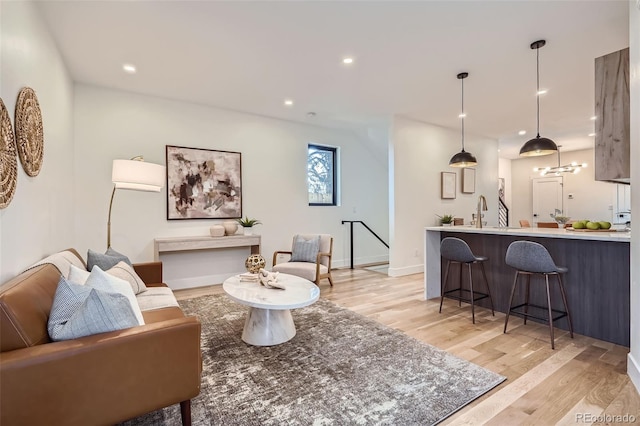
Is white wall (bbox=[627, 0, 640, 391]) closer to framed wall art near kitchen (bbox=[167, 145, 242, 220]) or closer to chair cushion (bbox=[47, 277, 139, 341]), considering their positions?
chair cushion (bbox=[47, 277, 139, 341])

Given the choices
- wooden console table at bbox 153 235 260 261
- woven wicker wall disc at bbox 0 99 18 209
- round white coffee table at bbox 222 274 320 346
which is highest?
woven wicker wall disc at bbox 0 99 18 209

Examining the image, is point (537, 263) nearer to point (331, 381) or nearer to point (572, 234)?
point (572, 234)

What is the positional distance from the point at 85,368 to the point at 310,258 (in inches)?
134

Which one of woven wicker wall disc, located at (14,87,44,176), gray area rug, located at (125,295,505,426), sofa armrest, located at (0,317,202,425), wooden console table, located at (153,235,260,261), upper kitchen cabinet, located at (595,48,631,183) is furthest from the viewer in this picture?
wooden console table, located at (153,235,260,261)

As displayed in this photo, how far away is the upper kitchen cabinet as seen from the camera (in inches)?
88.5

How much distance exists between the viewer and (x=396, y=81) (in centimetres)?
389

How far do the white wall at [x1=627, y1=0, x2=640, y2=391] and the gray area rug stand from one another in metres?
0.88

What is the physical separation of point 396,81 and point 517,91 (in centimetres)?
181

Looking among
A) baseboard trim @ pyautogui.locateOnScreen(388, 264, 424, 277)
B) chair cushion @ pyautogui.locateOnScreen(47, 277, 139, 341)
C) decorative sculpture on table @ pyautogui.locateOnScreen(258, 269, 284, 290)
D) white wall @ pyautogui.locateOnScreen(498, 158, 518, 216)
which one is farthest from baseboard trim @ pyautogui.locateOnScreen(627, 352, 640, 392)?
white wall @ pyautogui.locateOnScreen(498, 158, 518, 216)

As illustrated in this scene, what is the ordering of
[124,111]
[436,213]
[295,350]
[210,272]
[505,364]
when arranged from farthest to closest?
[436,213], [210,272], [124,111], [295,350], [505,364]

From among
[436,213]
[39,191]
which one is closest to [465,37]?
[436,213]

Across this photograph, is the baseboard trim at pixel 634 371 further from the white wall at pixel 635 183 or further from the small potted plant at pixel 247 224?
the small potted plant at pixel 247 224

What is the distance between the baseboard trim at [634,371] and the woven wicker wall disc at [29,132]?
4260 mm

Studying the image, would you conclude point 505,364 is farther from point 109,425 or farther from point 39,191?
point 39,191
